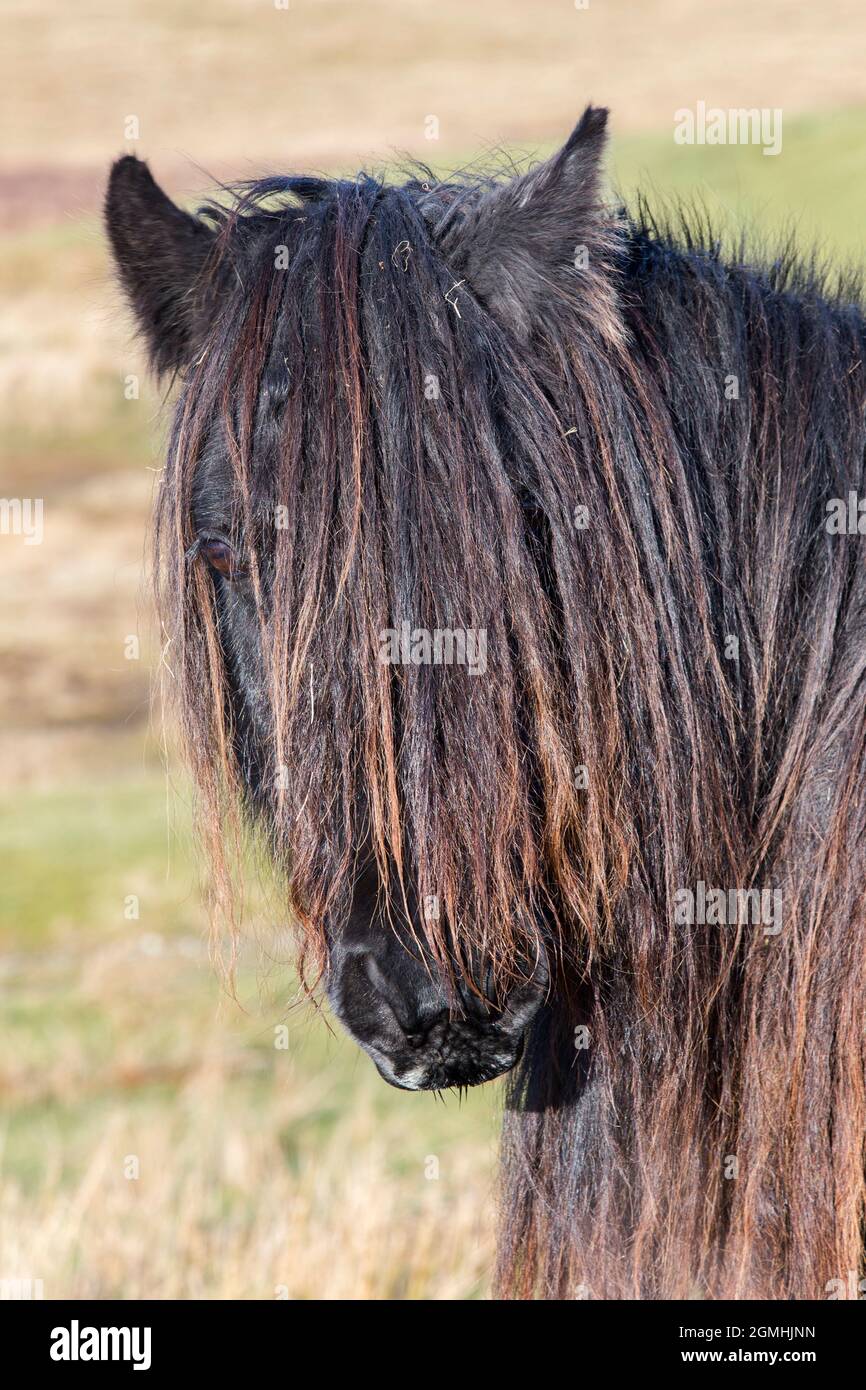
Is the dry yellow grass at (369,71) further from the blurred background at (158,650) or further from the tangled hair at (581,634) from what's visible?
the tangled hair at (581,634)

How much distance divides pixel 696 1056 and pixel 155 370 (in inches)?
61.5

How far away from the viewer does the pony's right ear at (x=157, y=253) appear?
2115mm

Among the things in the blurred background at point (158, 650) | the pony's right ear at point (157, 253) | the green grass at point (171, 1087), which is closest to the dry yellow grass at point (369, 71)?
the blurred background at point (158, 650)

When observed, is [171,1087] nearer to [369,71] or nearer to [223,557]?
[223,557]

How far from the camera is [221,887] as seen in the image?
2.21 metres

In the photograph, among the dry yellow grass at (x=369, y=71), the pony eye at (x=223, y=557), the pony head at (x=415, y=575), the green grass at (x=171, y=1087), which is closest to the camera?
the pony head at (x=415, y=575)

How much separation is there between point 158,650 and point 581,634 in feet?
2.62

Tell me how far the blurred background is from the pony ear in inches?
5.9

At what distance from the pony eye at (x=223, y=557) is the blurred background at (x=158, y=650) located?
38cm

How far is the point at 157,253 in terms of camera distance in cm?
217

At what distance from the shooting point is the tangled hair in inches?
70.0

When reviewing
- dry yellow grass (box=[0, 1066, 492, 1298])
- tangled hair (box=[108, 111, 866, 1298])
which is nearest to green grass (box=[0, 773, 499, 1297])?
dry yellow grass (box=[0, 1066, 492, 1298])

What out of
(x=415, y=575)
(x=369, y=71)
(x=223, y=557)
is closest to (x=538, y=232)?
(x=415, y=575)

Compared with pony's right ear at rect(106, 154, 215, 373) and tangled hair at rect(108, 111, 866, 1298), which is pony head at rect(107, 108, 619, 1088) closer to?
tangled hair at rect(108, 111, 866, 1298)
